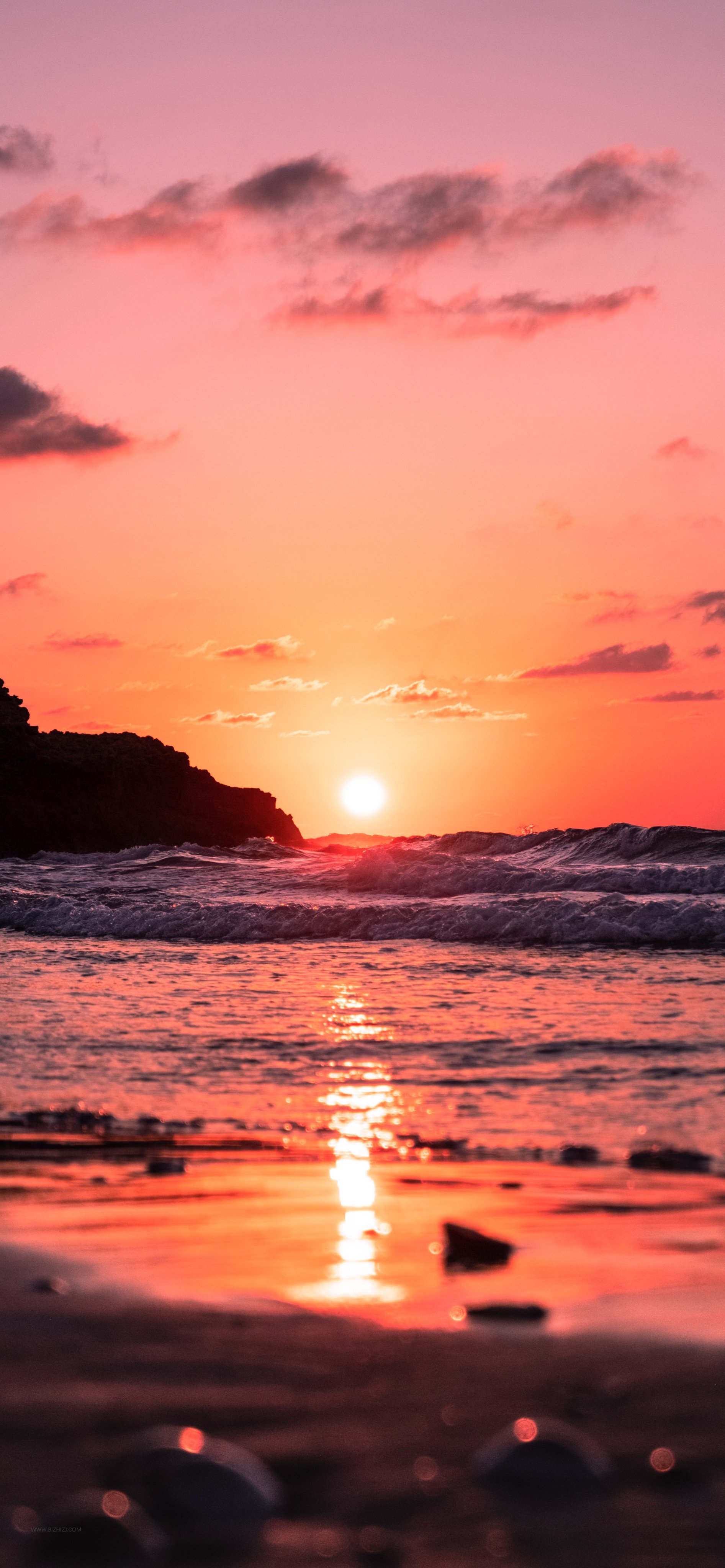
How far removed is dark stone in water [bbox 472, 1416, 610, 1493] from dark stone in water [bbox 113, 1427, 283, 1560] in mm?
338

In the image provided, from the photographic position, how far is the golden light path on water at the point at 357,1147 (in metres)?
2.81

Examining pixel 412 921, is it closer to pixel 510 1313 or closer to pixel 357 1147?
pixel 357 1147

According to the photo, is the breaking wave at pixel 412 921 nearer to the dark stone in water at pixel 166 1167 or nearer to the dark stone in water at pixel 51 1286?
the dark stone in water at pixel 166 1167

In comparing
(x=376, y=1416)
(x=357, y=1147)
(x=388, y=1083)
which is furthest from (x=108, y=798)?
(x=376, y=1416)

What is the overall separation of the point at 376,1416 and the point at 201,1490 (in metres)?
0.40

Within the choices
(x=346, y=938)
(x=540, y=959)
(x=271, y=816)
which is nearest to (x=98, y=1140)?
(x=540, y=959)

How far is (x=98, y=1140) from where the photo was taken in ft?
15.0

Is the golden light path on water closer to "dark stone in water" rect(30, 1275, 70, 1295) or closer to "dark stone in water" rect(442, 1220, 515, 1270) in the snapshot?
"dark stone in water" rect(442, 1220, 515, 1270)

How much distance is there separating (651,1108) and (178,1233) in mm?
2396

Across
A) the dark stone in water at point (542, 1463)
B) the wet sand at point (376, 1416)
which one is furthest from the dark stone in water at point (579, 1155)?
the dark stone in water at point (542, 1463)

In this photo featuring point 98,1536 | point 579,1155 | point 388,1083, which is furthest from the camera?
point 388,1083

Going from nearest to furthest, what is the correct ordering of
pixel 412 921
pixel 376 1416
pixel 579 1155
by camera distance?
pixel 376 1416 → pixel 579 1155 → pixel 412 921

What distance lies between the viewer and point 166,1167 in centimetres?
408

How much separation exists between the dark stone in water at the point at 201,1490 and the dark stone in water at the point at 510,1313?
0.80 meters
